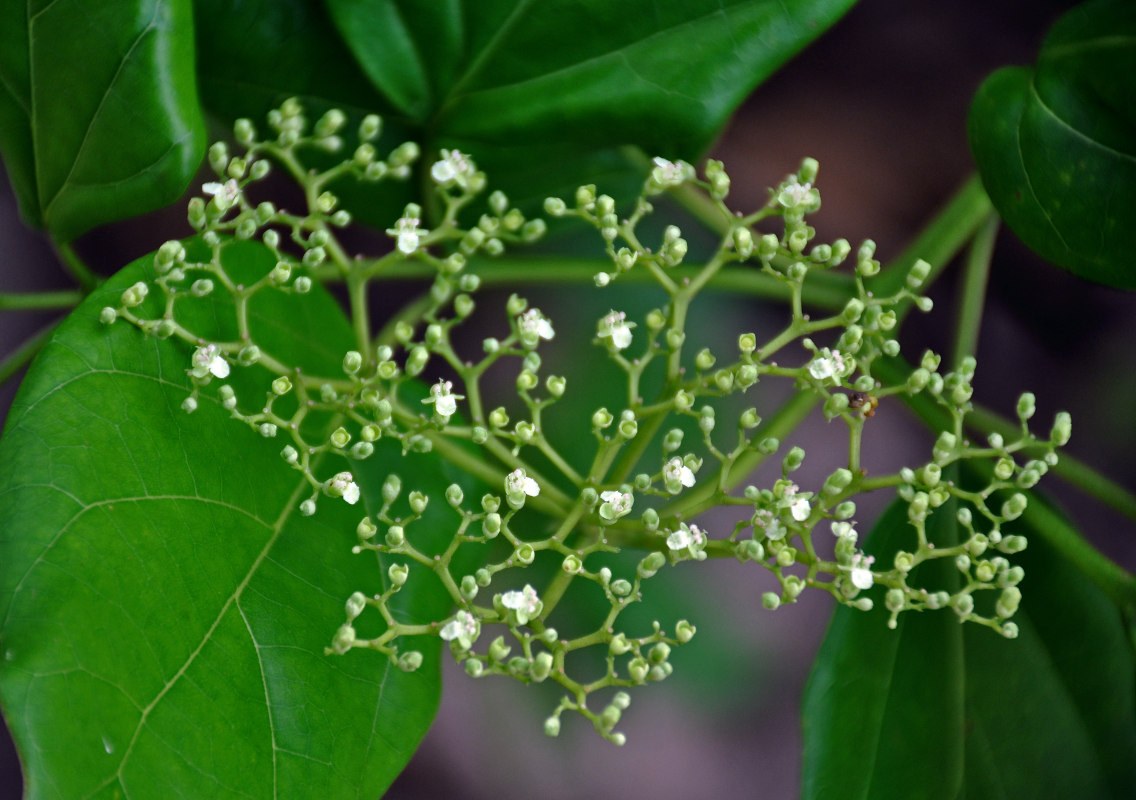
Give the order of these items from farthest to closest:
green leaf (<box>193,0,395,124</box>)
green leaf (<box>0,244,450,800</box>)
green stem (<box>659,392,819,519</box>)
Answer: green leaf (<box>193,0,395,124</box>), green stem (<box>659,392,819,519</box>), green leaf (<box>0,244,450,800</box>)

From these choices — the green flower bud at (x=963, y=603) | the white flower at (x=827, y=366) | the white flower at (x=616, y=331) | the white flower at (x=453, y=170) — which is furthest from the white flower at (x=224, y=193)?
the green flower bud at (x=963, y=603)

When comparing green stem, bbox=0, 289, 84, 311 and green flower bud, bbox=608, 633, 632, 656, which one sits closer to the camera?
green flower bud, bbox=608, 633, 632, 656

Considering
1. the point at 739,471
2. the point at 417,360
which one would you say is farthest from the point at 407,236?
the point at 739,471

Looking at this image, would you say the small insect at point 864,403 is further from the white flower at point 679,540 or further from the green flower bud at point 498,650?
the green flower bud at point 498,650

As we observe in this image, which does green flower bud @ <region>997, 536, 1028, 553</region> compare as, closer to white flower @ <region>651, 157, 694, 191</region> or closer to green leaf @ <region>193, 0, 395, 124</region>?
white flower @ <region>651, 157, 694, 191</region>

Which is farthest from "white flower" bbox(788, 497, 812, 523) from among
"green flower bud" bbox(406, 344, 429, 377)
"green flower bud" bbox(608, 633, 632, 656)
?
"green flower bud" bbox(406, 344, 429, 377)

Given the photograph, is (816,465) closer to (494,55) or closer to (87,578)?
(494,55)
